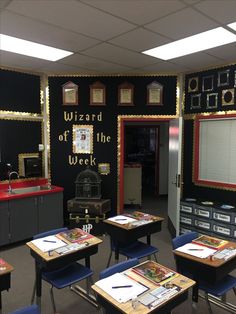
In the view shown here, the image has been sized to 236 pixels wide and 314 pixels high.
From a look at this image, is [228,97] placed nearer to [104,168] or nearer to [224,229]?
[224,229]

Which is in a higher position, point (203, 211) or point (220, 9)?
point (220, 9)

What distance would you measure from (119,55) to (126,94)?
1.22 metres

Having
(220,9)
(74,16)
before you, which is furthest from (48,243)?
(220,9)

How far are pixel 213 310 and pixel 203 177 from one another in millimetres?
2524

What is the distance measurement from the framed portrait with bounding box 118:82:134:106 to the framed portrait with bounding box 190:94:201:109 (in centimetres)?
111

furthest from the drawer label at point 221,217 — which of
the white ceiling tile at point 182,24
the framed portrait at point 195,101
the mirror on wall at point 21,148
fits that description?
the mirror on wall at point 21,148

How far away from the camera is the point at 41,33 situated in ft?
10.7

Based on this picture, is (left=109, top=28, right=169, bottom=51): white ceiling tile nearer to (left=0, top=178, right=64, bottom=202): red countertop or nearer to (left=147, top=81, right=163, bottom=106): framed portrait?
(left=147, top=81, right=163, bottom=106): framed portrait

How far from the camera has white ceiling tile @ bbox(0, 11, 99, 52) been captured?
9.59ft

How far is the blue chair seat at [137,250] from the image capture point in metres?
3.31

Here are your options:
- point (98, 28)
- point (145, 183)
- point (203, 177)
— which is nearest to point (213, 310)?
point (203, 177)

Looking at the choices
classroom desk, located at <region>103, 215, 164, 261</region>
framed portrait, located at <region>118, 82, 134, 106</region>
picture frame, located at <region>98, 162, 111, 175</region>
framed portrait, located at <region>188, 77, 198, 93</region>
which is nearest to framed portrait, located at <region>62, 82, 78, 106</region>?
framed portrait, located at <region>118, 82, 134, 106</region>

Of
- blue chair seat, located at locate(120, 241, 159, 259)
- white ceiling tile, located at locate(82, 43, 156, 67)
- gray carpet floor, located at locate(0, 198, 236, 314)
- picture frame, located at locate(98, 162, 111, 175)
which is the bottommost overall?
gray carpet floor, located at locate(0, 198, 236, 314)

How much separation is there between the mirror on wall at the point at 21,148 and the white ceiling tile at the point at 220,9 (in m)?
3.54
